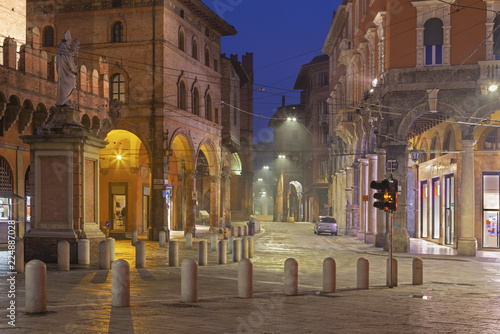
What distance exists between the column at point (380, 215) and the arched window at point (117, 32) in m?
17.3

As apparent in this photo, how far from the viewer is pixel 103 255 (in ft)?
60.1

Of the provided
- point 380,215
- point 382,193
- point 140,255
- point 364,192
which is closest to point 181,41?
point 364,192

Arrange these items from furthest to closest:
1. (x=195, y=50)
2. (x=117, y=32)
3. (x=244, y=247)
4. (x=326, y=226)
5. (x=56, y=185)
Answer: (x=326, y=226), (x=195, y=50), (x=117, y=32), (x=244, y=247), (x=56, y=185)

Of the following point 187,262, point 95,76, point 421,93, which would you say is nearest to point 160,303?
point 187,262

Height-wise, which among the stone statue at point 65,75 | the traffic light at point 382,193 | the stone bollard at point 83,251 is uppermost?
the stone statue at point 65,75

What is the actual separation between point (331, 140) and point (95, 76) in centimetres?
2715

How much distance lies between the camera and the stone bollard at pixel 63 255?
17.6 meters

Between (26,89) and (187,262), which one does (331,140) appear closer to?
(26,89)

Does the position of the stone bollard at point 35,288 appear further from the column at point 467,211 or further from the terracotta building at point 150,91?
the terracotta building at point 150,91

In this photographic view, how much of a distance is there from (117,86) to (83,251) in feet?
69.5

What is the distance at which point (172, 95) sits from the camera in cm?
3881

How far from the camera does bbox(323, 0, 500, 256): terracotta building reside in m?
27.8

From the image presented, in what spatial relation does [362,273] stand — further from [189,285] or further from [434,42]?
[434,42]

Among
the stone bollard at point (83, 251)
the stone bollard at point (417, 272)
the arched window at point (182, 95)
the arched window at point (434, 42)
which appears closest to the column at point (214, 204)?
the arched window at point (182, 95)
